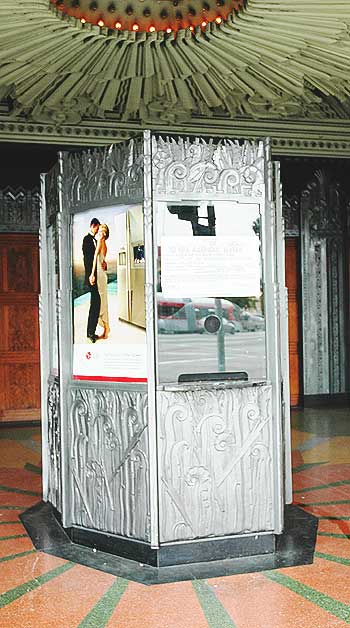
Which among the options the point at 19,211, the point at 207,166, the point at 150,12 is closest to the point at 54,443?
the point at 207,166

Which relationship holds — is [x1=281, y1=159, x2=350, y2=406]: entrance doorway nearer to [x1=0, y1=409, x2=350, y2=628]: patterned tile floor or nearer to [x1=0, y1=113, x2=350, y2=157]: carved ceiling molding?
[x1=0, y1=113, x2=350, y2=157]: carved ceiling molding

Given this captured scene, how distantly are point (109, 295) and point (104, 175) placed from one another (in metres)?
0.70

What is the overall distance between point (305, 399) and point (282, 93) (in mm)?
4825

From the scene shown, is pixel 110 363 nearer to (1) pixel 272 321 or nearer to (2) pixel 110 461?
(2) pixel 110 461

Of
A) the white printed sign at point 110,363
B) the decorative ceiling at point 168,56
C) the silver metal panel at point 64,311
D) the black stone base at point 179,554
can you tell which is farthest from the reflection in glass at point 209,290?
the decorative ceiling at point 168,56

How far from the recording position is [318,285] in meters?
10.2

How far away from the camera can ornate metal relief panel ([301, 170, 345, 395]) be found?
1022 centimetres

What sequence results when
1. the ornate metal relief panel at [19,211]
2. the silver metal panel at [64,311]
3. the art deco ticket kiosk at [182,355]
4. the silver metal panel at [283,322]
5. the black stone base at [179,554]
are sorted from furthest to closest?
the ornate metal relief panel at [19,211] < the silver metal panel at [283,322] < the silver metal panel at [64,311] < the art deco ticket kiosk at [182,355] < the black stone base at [179,554]

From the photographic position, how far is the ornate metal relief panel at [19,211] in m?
9.25

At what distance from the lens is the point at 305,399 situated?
10.2 meters

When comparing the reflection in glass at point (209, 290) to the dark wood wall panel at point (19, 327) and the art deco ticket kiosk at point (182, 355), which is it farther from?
the dark wood wall panel at point (19, 327)

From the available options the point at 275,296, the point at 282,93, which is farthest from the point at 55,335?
the point at 282,93

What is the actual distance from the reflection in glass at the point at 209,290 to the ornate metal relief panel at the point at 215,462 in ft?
0.54

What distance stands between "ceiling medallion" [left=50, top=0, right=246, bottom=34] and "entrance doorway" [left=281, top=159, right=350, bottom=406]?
5596 mm
